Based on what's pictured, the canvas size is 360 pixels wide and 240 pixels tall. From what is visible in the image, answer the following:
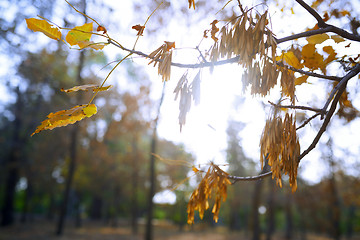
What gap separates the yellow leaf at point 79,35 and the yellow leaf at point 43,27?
6 cm

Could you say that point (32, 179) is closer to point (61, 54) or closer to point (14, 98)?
point (14, 98)

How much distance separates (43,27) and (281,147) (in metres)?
1.53

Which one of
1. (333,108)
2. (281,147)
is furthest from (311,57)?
(281,147)

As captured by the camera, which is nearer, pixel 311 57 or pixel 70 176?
pixel 311 57

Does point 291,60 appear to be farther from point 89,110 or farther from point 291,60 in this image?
point 89,110

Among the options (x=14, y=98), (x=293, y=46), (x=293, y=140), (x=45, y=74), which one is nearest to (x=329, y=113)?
(x=293, y=140)

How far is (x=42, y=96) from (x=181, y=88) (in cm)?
1532

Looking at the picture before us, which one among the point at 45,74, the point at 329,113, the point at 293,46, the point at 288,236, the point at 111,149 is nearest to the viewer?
the point at 329,113

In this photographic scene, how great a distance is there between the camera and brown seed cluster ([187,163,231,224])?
200 centimetres

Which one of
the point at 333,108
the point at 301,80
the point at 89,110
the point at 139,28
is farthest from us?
the point at 301,80

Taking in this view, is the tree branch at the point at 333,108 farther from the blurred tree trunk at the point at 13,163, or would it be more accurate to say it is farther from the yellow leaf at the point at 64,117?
the blurred tree trunk at the point at 13,163

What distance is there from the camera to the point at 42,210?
3825 centimetres

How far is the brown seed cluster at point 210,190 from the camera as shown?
2.00 metres

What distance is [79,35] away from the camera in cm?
156
